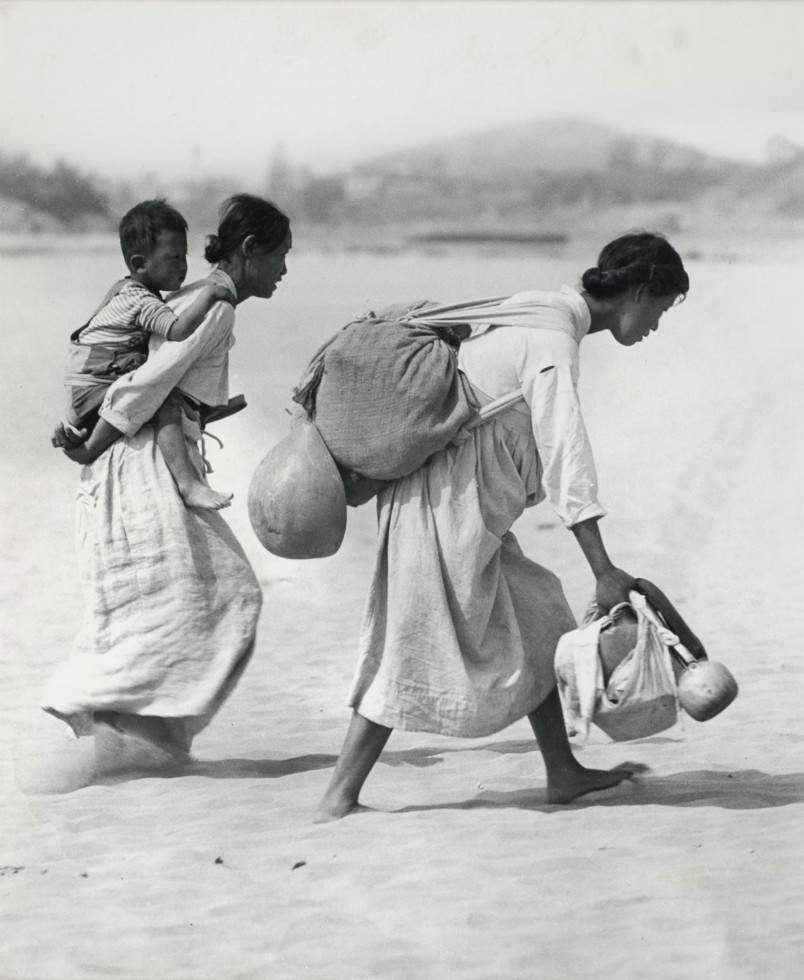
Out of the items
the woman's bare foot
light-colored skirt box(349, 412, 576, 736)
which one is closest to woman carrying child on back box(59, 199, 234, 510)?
light-colored skirt box(349, 412, 576, 736)

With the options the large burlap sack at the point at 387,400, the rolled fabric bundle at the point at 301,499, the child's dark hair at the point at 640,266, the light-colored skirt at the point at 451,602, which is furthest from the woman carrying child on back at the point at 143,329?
the child's dark hair at the point at 640,266

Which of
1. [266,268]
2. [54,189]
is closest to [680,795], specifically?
[266,268]

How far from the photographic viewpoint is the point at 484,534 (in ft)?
14.6

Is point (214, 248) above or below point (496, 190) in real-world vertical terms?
below

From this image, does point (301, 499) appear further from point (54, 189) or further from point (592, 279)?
point (54, 189)

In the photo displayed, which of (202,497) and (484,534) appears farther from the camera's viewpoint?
(202,497)

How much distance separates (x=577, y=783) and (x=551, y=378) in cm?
127

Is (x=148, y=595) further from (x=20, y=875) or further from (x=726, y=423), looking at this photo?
(x=726, y=423)

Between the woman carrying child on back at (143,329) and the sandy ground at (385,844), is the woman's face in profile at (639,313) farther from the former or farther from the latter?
the sandy ground at (385,844)

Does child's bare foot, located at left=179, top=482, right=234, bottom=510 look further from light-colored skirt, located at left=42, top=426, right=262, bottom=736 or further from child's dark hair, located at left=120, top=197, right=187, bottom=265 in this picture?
child's dark hair, located at left=120, top=197, right=187, bottom=265

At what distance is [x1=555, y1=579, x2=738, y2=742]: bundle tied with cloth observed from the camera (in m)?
4.33

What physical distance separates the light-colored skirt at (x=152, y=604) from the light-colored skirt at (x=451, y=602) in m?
0.68

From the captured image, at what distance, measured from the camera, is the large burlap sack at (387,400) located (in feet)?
14.3

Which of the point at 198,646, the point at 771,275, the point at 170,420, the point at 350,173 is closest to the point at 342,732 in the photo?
the point at 198,646
